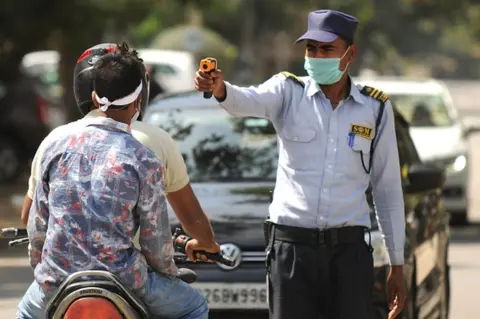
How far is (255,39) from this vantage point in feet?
224

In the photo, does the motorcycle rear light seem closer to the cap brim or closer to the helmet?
the helmet

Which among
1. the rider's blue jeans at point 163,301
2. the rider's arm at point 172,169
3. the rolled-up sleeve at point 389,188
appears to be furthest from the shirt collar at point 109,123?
the rolled-up sleeve at point 389,188

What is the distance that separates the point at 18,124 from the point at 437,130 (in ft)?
22.9

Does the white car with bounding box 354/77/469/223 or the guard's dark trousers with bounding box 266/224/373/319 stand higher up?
the guard's dark trousers with bounding box 266/224/373/319

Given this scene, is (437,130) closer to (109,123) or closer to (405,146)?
(405,146)

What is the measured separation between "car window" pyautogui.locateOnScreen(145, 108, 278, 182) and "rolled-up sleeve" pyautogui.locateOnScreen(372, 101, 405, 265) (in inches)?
122

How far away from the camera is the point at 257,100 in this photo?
217 inches

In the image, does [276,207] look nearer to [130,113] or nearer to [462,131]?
[130,113]

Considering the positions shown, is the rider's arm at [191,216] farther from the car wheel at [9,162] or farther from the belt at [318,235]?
the car wheel at [9,162]

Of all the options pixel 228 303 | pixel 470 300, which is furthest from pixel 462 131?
pixel 228 303

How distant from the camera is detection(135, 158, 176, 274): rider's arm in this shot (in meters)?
4.55

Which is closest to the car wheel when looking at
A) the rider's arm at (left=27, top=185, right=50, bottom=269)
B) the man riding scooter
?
the man riding scooter

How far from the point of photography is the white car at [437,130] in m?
16.1

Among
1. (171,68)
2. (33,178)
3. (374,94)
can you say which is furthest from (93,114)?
(171,68)
